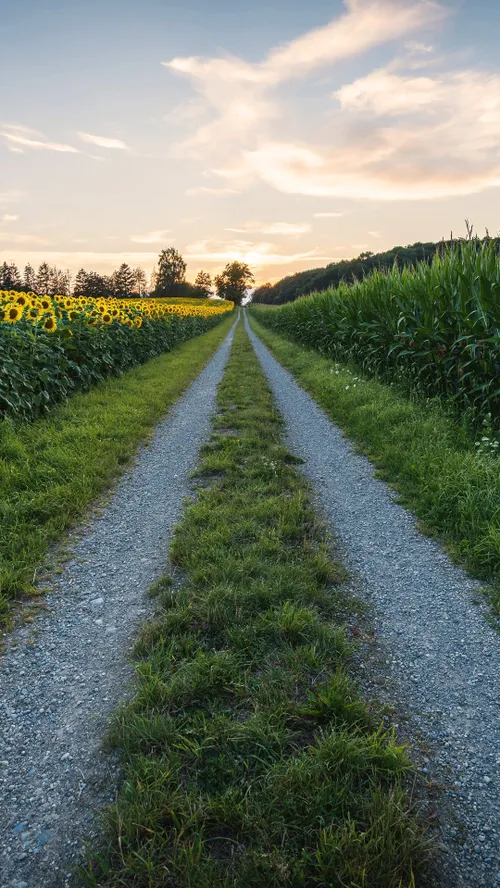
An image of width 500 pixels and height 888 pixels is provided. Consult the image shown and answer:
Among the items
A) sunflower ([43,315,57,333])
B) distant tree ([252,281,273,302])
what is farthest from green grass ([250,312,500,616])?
distant tree ([252,281,273,302])

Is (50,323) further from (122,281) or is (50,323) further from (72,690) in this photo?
→ (122,281)

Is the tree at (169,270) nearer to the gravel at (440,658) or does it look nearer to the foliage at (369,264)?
the foliage at (369,264)

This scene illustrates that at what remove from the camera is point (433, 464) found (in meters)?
4.94

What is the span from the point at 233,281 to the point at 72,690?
404 ft

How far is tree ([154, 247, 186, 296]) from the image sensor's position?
90.0 m

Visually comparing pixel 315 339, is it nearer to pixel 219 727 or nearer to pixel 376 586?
pixel 376 586

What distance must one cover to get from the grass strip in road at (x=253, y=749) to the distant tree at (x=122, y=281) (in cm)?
8222

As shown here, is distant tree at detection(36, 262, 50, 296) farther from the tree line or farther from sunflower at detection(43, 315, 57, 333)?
sunflower at detection(43, 315, 57, 333)

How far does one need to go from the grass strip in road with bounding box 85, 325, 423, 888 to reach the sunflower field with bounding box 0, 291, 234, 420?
4177 mm

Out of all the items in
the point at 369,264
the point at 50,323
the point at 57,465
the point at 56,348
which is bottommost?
the point at 57,465

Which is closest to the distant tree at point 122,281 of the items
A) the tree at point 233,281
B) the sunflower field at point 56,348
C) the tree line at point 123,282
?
the tree line at point 123,282

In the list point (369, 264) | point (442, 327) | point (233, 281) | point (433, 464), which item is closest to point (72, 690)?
point (433, 464)

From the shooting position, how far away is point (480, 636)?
2797 mm

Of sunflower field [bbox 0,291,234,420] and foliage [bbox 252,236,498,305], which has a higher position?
foliage [bbox 252,236,498,305]
